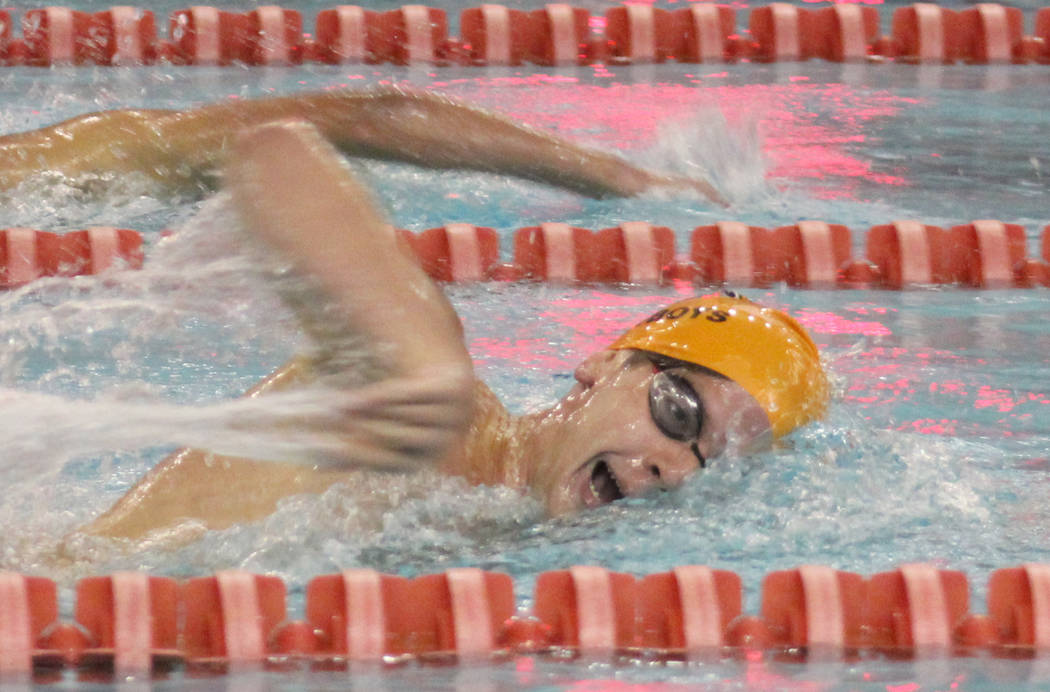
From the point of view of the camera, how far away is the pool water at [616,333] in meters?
2.25

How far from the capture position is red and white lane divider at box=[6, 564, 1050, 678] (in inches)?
78.8

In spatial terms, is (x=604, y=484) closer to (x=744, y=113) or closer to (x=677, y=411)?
(x=677, y=411)

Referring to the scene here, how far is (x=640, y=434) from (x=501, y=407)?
252mm

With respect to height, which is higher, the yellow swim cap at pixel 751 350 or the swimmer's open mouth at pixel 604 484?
the yellow swim cap at pixel 751 350

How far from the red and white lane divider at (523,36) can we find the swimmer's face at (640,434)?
400 cm

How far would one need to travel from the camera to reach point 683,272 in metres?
4.07

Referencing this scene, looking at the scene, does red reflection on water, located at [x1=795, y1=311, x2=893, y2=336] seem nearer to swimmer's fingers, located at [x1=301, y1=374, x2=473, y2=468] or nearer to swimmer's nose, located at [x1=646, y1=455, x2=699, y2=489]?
swimmer's nose, located at [x1=646, y1=455, x2=699, y2=489]

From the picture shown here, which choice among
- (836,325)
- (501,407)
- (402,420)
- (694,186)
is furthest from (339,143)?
(836,325)

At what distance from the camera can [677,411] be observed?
2287mm

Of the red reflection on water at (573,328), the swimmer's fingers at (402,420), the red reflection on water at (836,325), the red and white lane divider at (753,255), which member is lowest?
the red reflection on water at (836,325)

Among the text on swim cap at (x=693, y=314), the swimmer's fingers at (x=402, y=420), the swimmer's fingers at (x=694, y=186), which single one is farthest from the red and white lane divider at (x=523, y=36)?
the swimmer's fingers at (x=402, y=420)

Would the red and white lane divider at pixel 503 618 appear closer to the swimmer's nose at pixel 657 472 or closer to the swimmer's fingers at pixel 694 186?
the swimmer's nose at pixel 657 472

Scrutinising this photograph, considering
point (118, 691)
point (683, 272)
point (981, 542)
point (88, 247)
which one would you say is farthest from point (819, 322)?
point (118, 691)

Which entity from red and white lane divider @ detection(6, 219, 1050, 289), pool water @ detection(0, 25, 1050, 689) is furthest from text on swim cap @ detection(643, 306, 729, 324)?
red and white lane divider @ detection(6, 219, 1050, 289)
